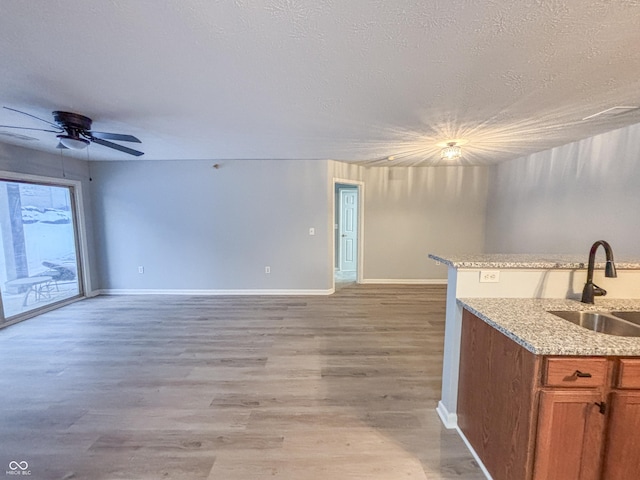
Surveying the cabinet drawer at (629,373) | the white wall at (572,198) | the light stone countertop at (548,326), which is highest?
the white wall at (572,198)

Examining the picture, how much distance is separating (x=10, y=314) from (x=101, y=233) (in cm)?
158

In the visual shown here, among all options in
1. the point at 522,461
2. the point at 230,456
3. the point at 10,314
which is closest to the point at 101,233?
the point at 10,314

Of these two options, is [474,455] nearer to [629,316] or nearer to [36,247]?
[629,316]

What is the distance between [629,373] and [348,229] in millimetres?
5433

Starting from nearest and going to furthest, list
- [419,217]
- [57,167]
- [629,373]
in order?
[629,373] → [57,167] → [419,217]

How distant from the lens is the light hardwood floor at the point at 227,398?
4.88ft

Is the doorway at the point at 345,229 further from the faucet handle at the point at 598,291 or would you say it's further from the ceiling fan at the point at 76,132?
the faucet handle at the point at 598,291

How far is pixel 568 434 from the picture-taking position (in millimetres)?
1104

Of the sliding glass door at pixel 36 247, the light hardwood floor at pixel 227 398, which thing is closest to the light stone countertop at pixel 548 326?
the light hardwood floor at pixel 227 398

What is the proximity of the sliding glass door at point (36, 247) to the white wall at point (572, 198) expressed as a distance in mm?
7021

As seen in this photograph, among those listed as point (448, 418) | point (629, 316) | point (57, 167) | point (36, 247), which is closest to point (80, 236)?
point (36, 247)

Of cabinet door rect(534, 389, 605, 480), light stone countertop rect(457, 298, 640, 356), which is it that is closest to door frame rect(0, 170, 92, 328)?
light stone countertop rect(457, 298, 640, 356)

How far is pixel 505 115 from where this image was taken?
2.35m

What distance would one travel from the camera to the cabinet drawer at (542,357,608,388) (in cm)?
107
